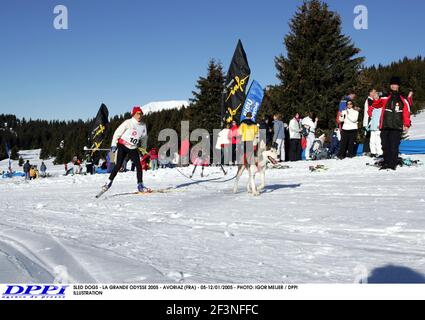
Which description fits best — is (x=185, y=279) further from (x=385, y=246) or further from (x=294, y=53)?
(x=294, y=53)

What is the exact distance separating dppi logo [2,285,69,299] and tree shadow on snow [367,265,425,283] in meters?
1.98

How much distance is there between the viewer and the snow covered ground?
312cm

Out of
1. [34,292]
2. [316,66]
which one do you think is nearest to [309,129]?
[316,66]

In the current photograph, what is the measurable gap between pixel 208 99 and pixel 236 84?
20993mm

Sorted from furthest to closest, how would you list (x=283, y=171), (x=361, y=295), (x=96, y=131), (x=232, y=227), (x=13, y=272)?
(x=96, y=131) < (x=283, y=171) < (x=232, y=227) < (x=13, y=272) < (x=361, y=295)

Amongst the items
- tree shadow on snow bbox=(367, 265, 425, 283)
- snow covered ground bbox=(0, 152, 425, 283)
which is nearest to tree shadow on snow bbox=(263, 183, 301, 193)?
snow covered ground bbox=(0, 152, 425, 283)

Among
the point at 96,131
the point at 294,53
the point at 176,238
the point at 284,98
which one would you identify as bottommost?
the point at 176,238

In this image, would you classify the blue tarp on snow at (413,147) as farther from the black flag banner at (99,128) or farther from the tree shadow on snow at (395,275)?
the black flag banner at (99,128)

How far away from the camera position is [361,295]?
2270mm

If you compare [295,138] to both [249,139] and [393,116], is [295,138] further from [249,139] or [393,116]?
[249,139]

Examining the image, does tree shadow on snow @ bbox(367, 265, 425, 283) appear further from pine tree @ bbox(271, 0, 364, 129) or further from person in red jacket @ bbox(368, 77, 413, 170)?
pine tree @ bbox(271, 0, 364, 129)

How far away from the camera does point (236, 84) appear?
15.7 metres

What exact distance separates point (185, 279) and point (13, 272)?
51.1 inches
